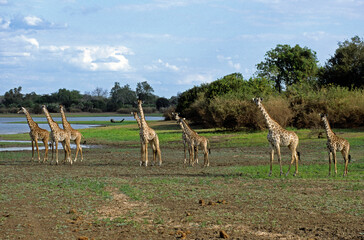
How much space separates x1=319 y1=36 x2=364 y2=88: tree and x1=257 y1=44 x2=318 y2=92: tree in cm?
1443

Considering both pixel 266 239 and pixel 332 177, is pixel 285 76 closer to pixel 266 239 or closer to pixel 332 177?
pixel 332 177

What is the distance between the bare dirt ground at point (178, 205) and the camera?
8.81 metres

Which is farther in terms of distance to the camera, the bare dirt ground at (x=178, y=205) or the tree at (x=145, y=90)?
the tree at (x=145, y=90)

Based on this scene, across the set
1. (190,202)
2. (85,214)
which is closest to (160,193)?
(190,202)

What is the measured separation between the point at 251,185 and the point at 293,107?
29.5 meters

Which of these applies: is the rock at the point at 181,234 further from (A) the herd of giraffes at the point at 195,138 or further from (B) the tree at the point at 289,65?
(B) the tree at the point at 289,65

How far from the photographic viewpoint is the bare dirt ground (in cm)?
881

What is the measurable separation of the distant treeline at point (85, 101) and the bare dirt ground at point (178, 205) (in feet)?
329

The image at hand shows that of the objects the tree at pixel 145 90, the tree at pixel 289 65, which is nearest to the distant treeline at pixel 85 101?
the tree at pixel 145 90

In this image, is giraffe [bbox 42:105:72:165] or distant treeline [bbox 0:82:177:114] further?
distant treeline [bbox 0:82:177:114]

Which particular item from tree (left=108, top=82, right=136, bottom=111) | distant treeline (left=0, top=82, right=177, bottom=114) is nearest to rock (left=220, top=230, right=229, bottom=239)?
distant treeline (left=0, top=82, right=177, bottom=114)

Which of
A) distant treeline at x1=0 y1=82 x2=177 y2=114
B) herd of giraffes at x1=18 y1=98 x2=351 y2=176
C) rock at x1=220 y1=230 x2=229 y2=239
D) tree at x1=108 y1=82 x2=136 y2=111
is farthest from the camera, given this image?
tree at x1=108 y1=82 x2=136 y2=111

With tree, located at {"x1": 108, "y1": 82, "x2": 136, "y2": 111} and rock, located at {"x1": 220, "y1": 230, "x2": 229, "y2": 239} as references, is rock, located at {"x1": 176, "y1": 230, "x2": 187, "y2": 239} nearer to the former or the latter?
rock, located at {"x1": 220, "y1": 230, "x2": 229, "y2": 239}

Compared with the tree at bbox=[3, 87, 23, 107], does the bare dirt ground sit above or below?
below
